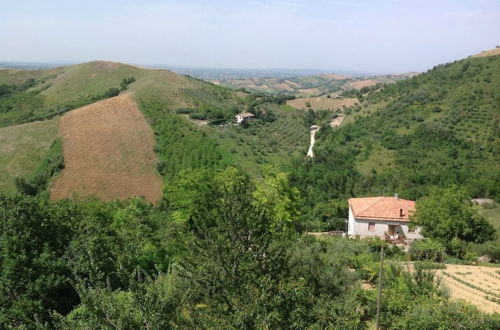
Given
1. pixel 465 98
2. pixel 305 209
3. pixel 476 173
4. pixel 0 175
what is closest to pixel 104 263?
pixel 305 209

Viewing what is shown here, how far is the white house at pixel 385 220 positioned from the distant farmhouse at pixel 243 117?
46586 millimetres

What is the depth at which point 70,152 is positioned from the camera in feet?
197

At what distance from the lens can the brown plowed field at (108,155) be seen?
52500 mm

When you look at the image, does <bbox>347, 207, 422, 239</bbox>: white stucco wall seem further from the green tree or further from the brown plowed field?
the brown plowed field

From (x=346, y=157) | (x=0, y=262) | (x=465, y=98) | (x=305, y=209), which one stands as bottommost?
(x=305, y=209)

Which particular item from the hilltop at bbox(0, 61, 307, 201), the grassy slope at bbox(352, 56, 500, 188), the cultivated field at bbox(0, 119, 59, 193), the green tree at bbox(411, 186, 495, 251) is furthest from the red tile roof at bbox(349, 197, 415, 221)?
the cultivated field at bbox(0, 119, 59, 193)

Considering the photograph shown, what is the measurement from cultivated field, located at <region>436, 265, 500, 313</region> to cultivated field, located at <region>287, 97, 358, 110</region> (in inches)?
3649

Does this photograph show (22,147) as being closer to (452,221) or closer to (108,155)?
(108,155)

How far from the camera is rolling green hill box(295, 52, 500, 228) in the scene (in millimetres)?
52281

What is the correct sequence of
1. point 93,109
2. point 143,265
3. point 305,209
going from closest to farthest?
1. point 143,265
2. point 305,209
3. point 93,109

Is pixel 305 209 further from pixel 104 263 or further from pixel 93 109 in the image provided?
pixel 93 109

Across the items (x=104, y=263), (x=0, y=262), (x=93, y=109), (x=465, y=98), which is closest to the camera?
(x=0, y=262)

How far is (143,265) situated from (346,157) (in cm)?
4921

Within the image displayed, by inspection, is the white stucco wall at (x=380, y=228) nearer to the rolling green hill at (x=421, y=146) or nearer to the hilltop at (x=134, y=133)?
the rolling green hill at (x=421, y=146)
